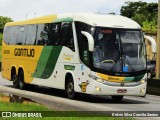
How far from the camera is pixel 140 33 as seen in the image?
19031mm

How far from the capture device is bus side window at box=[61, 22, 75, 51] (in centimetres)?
1956

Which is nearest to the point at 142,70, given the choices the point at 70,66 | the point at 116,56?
the point at 116,56

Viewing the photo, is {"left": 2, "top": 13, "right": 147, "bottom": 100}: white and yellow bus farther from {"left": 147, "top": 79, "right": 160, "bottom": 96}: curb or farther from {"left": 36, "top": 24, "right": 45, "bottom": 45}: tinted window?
{"left": 147, "top": 79, "right": 160, "bottom": 96}: curb

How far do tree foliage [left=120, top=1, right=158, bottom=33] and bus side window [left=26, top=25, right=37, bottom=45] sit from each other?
71657 mm

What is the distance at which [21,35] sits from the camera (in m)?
25.2

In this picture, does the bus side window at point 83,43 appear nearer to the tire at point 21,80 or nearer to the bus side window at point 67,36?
the bus side window at point 67,36

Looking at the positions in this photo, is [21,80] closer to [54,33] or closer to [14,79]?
[14,79]

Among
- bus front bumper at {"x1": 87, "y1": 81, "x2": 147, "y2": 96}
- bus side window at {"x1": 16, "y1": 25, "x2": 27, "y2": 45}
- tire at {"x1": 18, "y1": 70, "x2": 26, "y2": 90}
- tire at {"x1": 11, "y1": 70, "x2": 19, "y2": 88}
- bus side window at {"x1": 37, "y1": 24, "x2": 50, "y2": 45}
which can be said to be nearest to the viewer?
bus front bumper at {"x1": 87, "y1": 81, "x2": 147, "y2": 96}

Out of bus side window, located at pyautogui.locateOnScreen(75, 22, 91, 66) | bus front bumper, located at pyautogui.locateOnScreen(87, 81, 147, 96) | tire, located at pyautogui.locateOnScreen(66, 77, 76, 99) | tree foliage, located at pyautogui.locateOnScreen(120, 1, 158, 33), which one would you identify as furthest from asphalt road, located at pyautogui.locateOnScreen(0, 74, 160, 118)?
tree foliage, located at pyautogui.locateOnScreen(120, 1, 158, 33)

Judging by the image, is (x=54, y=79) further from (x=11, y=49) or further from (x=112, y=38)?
(x=11, y=49)

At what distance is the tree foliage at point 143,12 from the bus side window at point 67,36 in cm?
7520

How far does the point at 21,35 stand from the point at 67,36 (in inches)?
227

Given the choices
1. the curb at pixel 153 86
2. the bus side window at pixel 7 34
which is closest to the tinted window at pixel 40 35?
the bus side window at pixel 7 34

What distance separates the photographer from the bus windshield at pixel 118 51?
59.3ft
